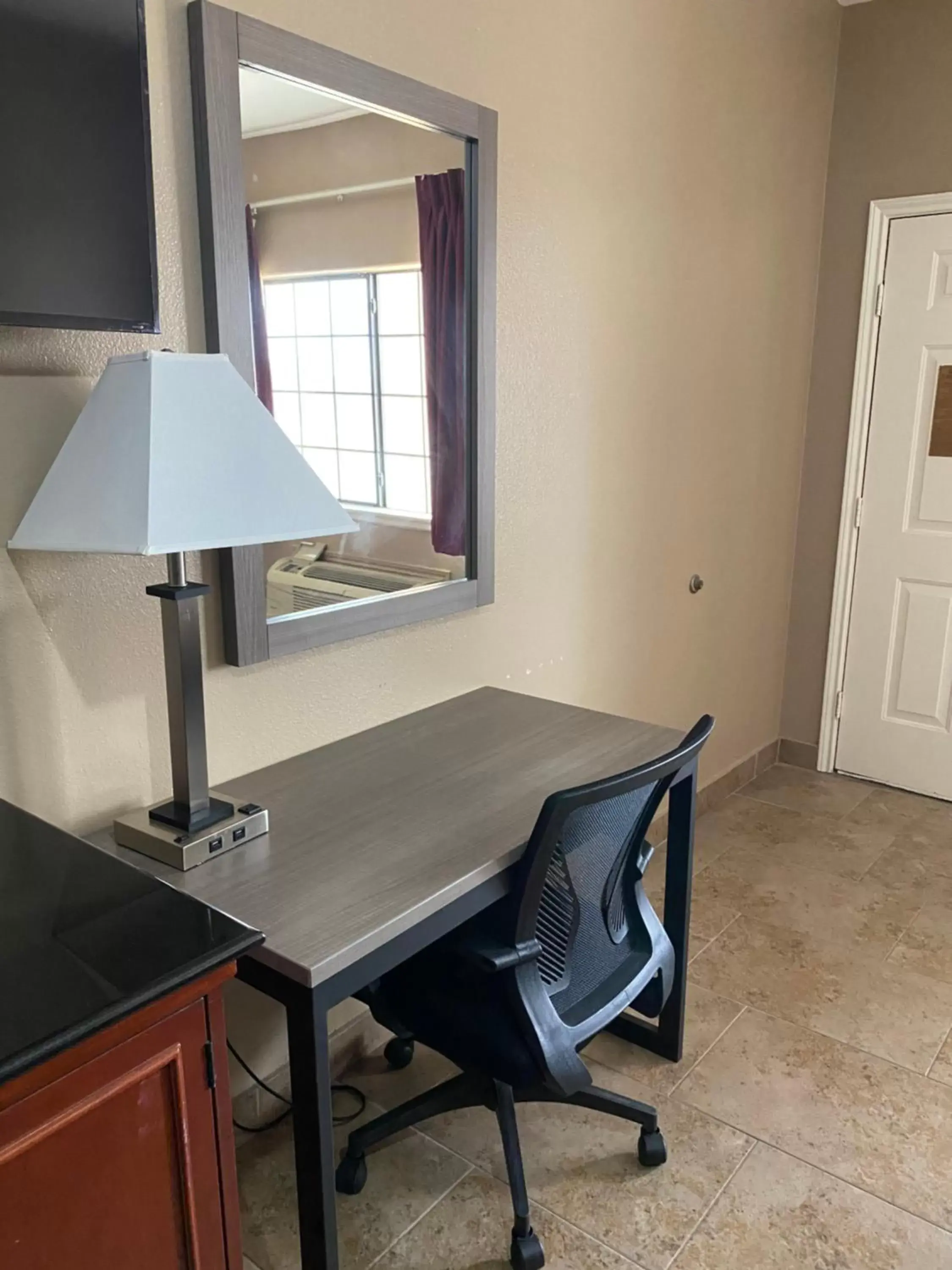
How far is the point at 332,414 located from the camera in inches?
72.6

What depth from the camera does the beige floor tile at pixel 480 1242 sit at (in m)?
1.65

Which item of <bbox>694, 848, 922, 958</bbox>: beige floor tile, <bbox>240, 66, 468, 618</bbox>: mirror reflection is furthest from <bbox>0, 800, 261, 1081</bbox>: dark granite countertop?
<bbox>694, 848, 922, 958</bbox>: beige floor tile

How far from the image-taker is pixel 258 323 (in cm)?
167

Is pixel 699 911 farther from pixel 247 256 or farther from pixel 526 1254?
pixel 247 256

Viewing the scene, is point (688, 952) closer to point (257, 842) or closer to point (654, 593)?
point (654, 593)

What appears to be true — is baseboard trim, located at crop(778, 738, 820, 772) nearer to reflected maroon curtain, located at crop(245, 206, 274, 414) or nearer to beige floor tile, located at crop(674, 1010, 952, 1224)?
beige floor tile, located at crop(674, 1010, 952, 1224)

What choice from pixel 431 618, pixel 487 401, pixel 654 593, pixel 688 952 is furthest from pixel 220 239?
pixel 688 952

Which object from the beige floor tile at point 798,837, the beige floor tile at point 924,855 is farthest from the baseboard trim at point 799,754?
the beige floor tile at point 924,855

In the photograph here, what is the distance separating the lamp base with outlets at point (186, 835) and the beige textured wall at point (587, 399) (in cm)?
14

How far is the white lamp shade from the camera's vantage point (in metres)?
1.22

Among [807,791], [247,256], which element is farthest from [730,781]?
[247,256]

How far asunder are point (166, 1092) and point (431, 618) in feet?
4.07

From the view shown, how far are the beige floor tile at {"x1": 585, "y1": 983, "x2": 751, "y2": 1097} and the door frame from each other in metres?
1.70

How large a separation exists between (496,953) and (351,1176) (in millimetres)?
662
